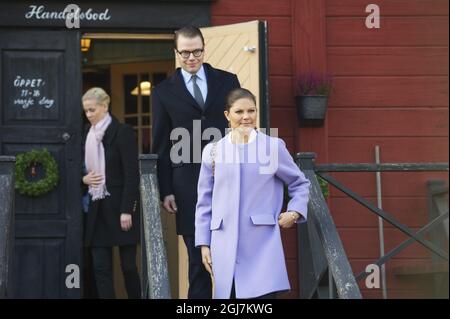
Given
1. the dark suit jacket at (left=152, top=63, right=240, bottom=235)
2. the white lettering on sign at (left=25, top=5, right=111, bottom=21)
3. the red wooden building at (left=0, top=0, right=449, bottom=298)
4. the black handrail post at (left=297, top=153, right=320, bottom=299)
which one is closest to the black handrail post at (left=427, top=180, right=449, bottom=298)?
the red wooden building at (left=0, top=0, right=449, bottom=298)

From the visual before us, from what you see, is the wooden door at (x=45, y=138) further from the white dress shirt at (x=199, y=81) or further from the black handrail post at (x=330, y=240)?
the black handrail post at (x=330, y=240)

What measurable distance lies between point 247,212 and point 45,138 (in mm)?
3175

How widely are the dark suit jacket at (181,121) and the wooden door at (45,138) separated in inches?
77.9

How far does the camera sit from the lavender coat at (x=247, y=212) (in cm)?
556

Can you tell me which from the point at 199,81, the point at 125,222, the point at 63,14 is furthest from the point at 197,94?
the point at 63,14

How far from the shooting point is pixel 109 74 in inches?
438

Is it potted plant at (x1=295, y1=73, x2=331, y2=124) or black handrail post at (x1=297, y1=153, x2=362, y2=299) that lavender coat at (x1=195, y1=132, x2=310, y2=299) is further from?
potted plant at (x1=295, y1=73, x2=331, y2=124)

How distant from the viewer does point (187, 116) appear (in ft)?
21.2

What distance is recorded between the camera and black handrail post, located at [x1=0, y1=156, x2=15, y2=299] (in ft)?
19.6

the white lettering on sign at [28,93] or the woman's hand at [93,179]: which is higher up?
the white lettering on sign at [28,93]

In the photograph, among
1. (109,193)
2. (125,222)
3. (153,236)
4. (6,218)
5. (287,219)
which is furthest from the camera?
(109,193)

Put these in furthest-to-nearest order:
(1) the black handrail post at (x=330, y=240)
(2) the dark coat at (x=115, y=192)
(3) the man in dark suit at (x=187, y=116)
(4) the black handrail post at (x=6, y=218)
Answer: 1. (2) the dark coat at (x=115, y=192)
2. (3) the man in dark suit at (x=187, y=116)
3. (4) the black handrail post at (x=6, y=218)
4. (1) the black handrail post at (x=330, y=240)

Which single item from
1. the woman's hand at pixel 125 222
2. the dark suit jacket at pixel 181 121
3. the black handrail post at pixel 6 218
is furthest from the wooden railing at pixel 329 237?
the black handrail post at pixel 6 218

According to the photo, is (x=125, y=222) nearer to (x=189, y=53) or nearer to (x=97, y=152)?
(x=97, y=152)
